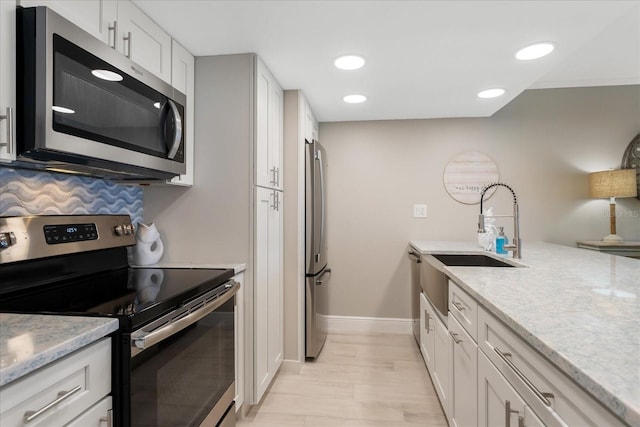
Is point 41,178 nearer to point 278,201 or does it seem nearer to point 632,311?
point 278,201

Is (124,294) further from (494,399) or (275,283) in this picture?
(494,399)

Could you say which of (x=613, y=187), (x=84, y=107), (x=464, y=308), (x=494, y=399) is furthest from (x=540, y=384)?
(x=613, y=187)

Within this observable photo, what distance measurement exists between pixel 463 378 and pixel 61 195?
6.33 feet

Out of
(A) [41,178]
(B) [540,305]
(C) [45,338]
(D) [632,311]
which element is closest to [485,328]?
(B) [540,305]

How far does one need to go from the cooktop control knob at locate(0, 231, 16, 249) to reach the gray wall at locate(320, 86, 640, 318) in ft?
8.67

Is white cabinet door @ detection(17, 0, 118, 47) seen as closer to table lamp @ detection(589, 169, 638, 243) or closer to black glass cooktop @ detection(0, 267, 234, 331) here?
black glass cooktop @ detection(0, 267, 234, 331)

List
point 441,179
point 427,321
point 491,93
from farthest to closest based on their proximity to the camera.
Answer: point 441,179 → point 491,93 → point 427,321

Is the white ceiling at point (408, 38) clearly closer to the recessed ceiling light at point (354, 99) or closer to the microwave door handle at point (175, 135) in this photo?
the recessed ceiling light at point (354, 99)

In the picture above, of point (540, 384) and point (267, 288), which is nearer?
→ point (540, 384)

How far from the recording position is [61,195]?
1.56 m

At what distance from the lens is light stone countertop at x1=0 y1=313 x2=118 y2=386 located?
0.71 m

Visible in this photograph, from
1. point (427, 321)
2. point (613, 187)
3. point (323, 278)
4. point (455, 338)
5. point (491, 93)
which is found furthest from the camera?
point (323, 278)

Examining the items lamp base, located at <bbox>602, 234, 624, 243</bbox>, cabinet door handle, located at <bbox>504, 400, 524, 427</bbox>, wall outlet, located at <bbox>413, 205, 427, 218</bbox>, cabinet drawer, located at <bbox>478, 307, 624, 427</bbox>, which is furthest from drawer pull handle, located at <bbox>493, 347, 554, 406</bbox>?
lamp base, located at <bbox>602, 234, 624, 243</bbox>

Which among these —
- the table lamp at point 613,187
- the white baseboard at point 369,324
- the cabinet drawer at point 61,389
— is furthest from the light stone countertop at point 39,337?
the table lamp at point 613,187
